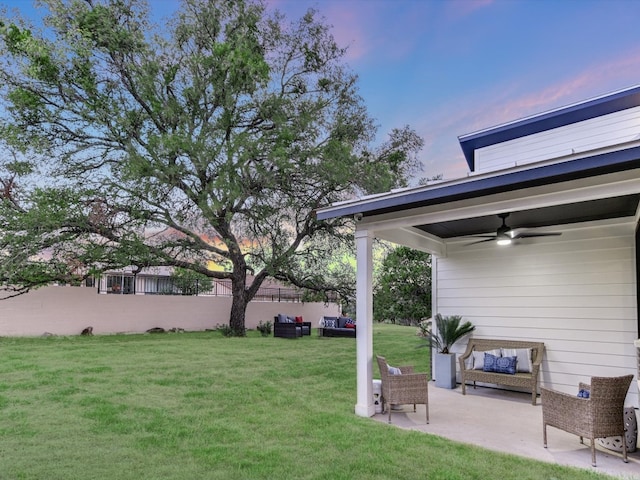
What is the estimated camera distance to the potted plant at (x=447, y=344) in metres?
7.47

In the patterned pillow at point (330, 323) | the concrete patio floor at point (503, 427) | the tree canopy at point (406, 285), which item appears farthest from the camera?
the patterned pillow at point (330, 323)

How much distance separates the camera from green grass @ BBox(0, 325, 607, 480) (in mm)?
3691

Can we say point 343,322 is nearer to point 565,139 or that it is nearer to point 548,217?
point 565,139

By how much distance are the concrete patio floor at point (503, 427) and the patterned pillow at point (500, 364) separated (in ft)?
1.50

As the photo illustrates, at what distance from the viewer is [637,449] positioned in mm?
4363

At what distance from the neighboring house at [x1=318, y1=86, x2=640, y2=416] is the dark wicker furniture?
190 millimetres

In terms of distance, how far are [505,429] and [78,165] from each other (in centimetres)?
1357

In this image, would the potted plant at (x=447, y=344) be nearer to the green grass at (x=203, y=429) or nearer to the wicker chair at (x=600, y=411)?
the green grass at (x=203, y=429)

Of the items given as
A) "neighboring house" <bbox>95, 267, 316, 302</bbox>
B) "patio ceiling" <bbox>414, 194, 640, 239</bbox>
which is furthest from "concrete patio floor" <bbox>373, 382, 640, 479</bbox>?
"neighboring house" <bbox>95, 267, 316, 302</bbox>

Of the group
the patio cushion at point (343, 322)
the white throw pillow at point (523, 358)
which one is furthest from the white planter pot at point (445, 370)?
the patio cushion at point (343, 322)

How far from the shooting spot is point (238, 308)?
16016mm

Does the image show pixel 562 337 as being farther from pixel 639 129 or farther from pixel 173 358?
pixel 173 358

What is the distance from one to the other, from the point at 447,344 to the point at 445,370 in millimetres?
487

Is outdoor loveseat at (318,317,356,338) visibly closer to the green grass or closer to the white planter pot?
the green grass
